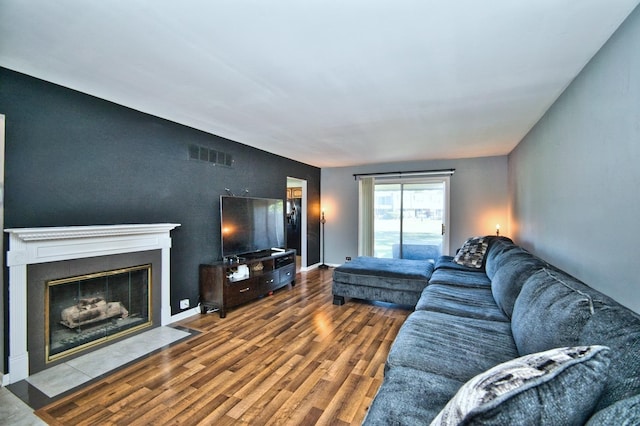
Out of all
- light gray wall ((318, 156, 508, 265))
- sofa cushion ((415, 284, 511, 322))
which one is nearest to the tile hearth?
sofa cushion ((415, 284, 511, 322))

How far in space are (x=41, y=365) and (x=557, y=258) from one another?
15.0 feet

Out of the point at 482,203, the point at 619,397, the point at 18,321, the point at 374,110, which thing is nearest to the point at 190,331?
the point at 18,321

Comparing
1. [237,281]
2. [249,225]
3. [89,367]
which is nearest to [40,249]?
[89,367]

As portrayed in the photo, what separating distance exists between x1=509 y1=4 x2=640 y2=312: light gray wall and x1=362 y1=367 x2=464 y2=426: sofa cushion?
114cm

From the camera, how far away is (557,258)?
102 inches

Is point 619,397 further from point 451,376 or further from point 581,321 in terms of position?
point 451,376

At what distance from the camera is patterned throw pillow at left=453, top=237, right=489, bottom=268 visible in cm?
382

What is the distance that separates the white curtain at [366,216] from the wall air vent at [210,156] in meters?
3.22

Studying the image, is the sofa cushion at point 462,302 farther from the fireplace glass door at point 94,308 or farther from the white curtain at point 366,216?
the white curtain at point 366,216

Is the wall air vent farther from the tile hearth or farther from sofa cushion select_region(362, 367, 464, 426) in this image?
sofa cushion select_region(362, 367, 464, 426)

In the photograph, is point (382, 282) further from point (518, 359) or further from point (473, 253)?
point (518, 359)

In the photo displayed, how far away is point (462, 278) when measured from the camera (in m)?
3.30

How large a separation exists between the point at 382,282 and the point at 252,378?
215 cm

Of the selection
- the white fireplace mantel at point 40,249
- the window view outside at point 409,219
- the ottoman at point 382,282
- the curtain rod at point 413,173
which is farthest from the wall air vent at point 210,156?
the window view outside at point 409,219
